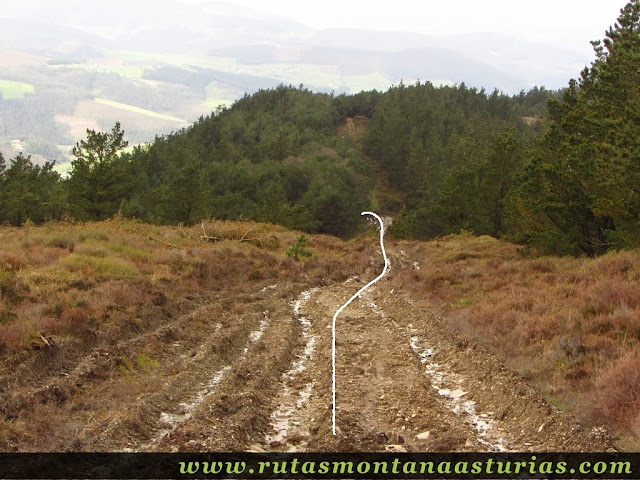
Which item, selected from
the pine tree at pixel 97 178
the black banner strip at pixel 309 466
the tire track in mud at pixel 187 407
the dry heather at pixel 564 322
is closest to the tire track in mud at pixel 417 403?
the black banner strip at pixel 309 466

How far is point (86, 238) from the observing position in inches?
911

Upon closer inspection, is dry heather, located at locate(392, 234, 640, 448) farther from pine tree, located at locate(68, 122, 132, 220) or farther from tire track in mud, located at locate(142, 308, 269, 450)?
pine tree, located at locate(68, 122, 132, 220)

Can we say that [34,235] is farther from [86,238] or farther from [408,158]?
[408,158]

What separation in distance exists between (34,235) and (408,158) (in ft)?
245

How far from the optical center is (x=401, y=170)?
307 feet

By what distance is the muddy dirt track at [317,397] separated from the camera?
300 inches

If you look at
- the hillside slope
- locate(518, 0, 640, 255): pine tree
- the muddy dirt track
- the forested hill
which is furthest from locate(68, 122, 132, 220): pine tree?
the muddy dirt track

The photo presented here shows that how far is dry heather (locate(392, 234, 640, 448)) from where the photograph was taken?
27.8ft

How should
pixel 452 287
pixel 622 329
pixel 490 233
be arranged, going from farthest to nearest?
pixel 490 233
pixel 452 287
pixel 622 329

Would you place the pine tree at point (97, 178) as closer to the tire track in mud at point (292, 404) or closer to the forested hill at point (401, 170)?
the forested hill at point (401, 170)

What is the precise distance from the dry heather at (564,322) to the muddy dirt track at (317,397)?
0.50 metres

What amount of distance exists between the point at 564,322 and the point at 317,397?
6052 millimetres

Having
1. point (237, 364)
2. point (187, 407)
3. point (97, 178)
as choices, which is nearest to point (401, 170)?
point (97, 178)

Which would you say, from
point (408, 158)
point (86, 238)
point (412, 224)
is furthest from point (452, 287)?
point (408, 158)
